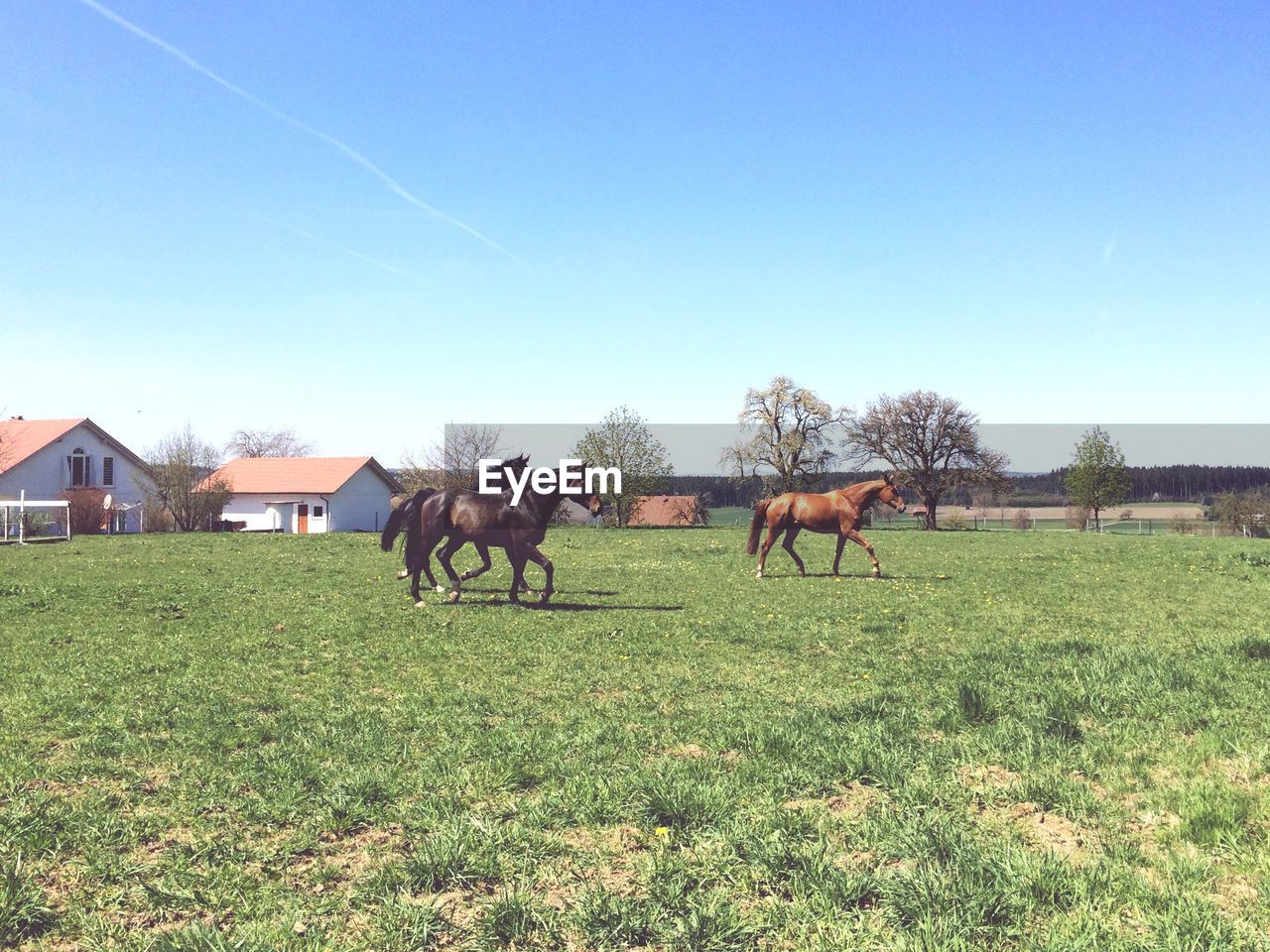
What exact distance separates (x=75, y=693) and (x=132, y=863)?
488 cm

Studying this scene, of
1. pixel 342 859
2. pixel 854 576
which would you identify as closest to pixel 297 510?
pixel 854 576

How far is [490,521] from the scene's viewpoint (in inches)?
582

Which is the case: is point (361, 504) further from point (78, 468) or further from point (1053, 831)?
point (1053, 831)

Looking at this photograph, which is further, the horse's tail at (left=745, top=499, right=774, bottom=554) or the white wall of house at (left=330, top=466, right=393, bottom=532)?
the white wall of house at (left=330, top=466, right=393, bottom=532)

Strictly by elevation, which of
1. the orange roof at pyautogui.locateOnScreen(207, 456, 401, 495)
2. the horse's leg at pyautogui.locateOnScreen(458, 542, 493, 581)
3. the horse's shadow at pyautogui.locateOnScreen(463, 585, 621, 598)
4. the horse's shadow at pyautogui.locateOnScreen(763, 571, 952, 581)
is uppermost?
the orange roof at pyautogui.locateOnScreen(207, 456, 401, 495)

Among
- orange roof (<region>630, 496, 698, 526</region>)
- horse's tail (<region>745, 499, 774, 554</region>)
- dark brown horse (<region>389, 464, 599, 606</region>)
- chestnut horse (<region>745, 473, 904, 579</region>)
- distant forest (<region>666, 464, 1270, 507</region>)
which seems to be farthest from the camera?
distant forest (<region>666, 464, 1270, 507</region>)

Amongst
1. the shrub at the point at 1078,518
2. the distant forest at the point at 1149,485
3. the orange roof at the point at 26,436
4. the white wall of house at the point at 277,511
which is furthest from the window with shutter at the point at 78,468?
the shrub at the point at 1078,518

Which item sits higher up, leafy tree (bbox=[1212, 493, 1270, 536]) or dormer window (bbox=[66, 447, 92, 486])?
dormer window (bbox=[66, 447, 92, 486])

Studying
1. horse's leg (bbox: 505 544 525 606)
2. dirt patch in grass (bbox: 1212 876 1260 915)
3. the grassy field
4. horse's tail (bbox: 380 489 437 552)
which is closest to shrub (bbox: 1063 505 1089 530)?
the grassy field

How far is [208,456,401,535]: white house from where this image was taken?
66.6 meters

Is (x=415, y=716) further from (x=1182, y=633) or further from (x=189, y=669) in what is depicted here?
(x=1182, y=633)

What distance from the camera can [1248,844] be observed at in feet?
15.3

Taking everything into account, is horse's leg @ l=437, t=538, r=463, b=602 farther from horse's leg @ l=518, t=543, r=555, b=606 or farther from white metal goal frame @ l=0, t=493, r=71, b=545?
white metal goal frame @ l=0, t=493, r=71, b=545

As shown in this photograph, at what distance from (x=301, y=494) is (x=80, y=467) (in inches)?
595
